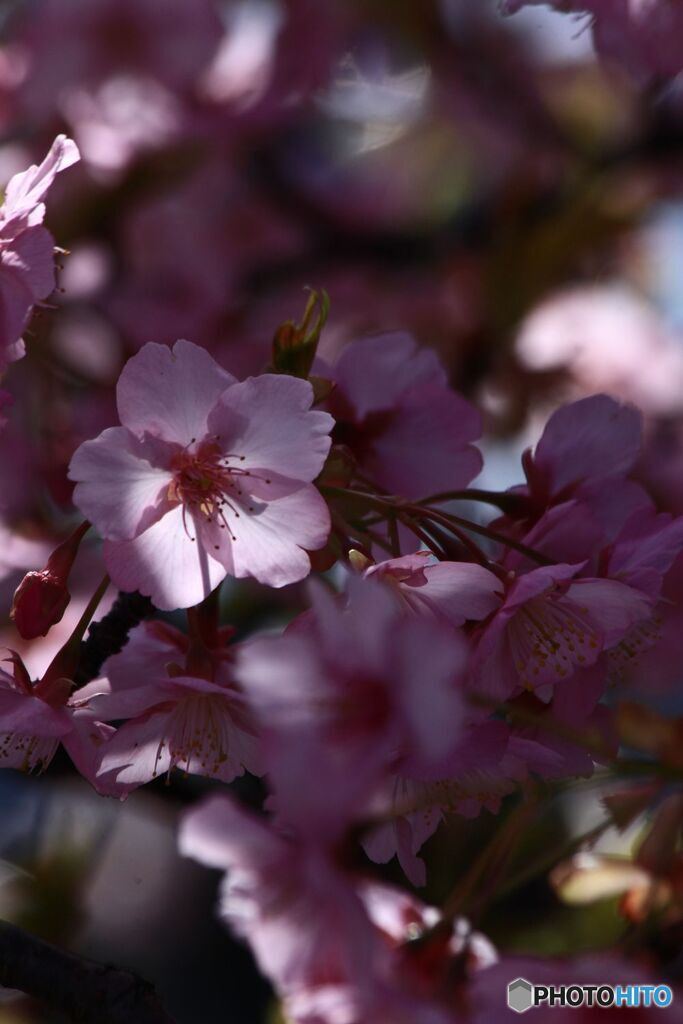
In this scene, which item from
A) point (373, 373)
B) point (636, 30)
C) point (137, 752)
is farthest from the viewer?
point (636, 30)

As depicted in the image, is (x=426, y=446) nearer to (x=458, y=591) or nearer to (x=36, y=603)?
(x=458, y=591)

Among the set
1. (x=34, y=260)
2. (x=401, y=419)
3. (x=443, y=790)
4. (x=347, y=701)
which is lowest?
(x=443, y=790)

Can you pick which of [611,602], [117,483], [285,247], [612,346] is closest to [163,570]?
[117,483]

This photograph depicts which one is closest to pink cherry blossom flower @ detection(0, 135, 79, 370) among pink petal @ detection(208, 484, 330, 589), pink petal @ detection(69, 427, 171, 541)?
pink petal @ detection(69, 427, 171, 541)

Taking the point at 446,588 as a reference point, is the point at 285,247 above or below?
below

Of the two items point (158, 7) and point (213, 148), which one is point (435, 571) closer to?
point (158, 7)

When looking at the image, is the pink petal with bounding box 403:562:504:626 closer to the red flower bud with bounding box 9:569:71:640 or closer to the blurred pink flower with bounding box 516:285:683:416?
the red flower bud with bounding box 9:569:71:640

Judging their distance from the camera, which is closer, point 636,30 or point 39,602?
point 39,602
